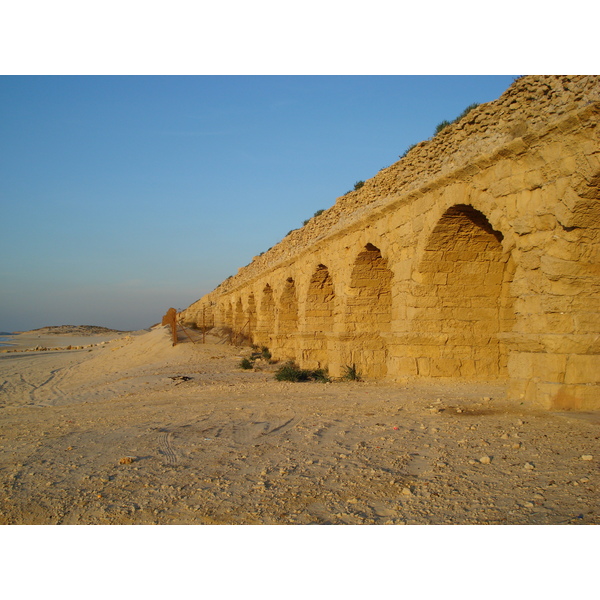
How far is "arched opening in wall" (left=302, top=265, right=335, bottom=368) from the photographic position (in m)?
12.8

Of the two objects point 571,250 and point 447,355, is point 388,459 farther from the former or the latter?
point 447,355

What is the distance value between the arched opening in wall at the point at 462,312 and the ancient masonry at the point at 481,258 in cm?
2

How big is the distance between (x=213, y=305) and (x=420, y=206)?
27.8 metres

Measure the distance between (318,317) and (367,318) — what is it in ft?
8.57

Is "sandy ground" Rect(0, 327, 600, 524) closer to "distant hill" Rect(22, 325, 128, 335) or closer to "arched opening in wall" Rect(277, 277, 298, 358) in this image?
"arched opening in wall" Rect(277, 277, 298, 358)

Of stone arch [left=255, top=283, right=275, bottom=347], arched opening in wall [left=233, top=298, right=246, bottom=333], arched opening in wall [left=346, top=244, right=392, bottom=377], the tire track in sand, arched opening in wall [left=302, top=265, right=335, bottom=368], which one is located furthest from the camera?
arched opening in wall [left=233, top=298, right=246, bottom=333]

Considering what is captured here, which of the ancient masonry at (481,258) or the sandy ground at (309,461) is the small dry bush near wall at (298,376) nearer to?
the ancient masonry at (481,258)

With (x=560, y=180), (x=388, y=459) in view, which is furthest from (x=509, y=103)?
(x=388, y=459)

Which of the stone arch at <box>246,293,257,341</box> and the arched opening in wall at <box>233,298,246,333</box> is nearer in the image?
the stone arch at <box>246,293,257,341</box>

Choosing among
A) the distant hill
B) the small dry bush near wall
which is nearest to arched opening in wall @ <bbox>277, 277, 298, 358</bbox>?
the small dry bush near wall

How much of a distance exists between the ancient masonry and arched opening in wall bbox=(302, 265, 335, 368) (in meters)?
0.03

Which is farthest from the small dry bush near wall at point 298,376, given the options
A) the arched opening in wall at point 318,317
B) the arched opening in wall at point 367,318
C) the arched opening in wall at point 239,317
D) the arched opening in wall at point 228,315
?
the arched opening in wall at point 228,315

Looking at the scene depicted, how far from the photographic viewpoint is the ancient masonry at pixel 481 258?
5.18 metres

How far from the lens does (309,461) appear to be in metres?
4.08
